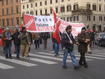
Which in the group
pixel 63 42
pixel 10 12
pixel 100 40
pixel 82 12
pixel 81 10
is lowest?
pixel 100 40

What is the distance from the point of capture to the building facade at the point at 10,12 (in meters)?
99.6

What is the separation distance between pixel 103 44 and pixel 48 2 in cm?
5863

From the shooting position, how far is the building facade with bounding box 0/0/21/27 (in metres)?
99.6

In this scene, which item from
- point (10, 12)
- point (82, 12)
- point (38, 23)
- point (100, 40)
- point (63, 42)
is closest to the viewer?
point (63, 42)

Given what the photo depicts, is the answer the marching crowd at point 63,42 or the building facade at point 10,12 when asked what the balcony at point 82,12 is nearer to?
the building facade at point 10,12

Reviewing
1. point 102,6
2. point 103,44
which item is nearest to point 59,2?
point 102,6

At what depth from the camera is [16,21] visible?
10225 cm

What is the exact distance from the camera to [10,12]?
10494cm

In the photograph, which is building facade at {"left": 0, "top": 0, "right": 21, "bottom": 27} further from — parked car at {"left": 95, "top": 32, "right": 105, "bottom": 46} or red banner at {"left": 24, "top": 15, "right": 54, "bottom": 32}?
red banner at {"left": 24, "top": 15, "right": 54, "bottom": 32}

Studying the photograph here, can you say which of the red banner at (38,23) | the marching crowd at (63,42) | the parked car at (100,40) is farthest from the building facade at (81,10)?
the marching crowd at (63,42)

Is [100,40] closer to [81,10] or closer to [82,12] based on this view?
[82,12]

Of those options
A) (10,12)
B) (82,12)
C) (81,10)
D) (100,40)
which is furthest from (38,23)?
(10,12)

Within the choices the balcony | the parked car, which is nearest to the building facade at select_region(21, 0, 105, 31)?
the balcony

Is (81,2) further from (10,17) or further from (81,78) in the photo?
(81,78)
